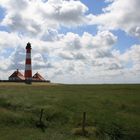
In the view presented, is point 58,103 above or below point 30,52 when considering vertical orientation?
below

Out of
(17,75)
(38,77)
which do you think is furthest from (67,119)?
(38,77)

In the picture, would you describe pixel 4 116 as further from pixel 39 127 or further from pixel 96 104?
pixel 96 104

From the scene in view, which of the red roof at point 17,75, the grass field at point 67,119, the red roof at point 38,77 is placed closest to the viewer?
the grass field at point 67,119

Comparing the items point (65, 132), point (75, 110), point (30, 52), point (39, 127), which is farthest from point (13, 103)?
point (30, 52)

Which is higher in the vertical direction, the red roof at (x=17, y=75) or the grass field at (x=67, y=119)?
the red roof at (x=17, y=75)

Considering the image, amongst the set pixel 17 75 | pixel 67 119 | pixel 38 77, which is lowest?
pixel 67 119

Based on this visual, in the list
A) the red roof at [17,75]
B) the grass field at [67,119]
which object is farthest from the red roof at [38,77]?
the grass field at [67,119]

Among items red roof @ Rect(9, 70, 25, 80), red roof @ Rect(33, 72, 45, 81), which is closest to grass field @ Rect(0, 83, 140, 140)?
red roof @ Rect(9, 70, 25, 80)

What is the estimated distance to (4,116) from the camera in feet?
130

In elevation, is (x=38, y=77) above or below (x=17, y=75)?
below

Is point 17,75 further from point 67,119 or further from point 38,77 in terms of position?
point 67,119

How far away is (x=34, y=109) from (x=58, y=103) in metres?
5.70

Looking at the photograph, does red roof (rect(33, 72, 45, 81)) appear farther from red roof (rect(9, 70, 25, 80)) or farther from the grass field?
the grass field

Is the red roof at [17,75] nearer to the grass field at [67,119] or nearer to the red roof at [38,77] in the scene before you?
the red roof at [38,77]
